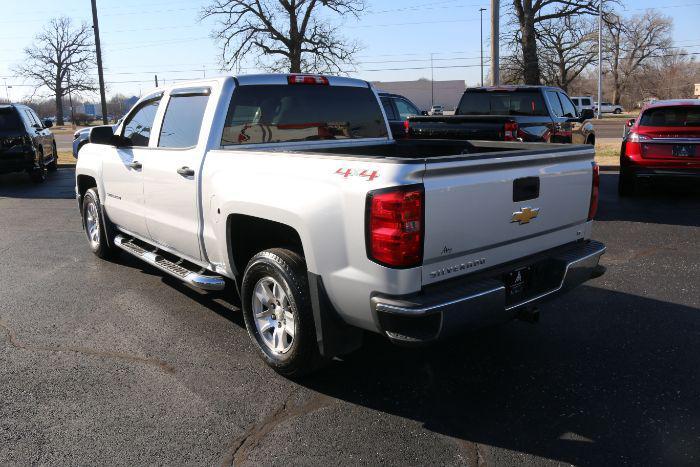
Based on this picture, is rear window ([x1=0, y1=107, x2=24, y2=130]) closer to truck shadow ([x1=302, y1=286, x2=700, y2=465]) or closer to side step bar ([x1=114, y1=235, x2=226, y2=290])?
side step bar ([x1=114, y1=235, x2=226, y2=290])

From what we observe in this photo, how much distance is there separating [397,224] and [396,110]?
11626 millimetres

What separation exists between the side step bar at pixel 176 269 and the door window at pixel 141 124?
984 millimetres

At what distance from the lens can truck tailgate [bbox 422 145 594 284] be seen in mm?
3184

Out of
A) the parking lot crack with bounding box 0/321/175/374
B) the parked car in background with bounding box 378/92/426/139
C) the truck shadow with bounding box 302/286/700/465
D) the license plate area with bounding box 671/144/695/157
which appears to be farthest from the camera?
the parked car in background with bounding box 378/92/426/139

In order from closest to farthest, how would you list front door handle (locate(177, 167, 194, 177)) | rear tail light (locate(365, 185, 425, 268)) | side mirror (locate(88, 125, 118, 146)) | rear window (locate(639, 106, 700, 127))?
rear tail light (locate(365, 185, 425, 268)) → front door handle (locate(177, 167, 194, 177)) → side mirror (locate(88, 125, 118, 146)) → rear window (locate(639, 106, 700, 127))

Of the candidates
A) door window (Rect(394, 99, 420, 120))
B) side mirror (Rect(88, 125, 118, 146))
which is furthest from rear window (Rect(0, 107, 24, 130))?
side mirror (Rect(88, 125, 118, 146))

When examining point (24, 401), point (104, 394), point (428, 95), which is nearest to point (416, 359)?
point (104, 394)

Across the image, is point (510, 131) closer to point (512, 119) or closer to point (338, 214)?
point (512, 119)

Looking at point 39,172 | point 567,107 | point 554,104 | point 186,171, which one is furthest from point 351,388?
point 39,172

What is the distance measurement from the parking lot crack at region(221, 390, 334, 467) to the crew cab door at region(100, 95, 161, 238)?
2.65m

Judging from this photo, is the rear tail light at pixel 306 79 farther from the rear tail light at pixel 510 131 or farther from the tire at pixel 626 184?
the tire at pixel 626 184

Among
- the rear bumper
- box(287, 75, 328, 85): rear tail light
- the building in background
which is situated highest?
the building in background

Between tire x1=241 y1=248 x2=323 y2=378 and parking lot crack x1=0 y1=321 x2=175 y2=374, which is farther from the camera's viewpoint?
parking lot crack x1=0 y1=321 x2=175 y2=374

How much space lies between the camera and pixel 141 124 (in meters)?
5.70
